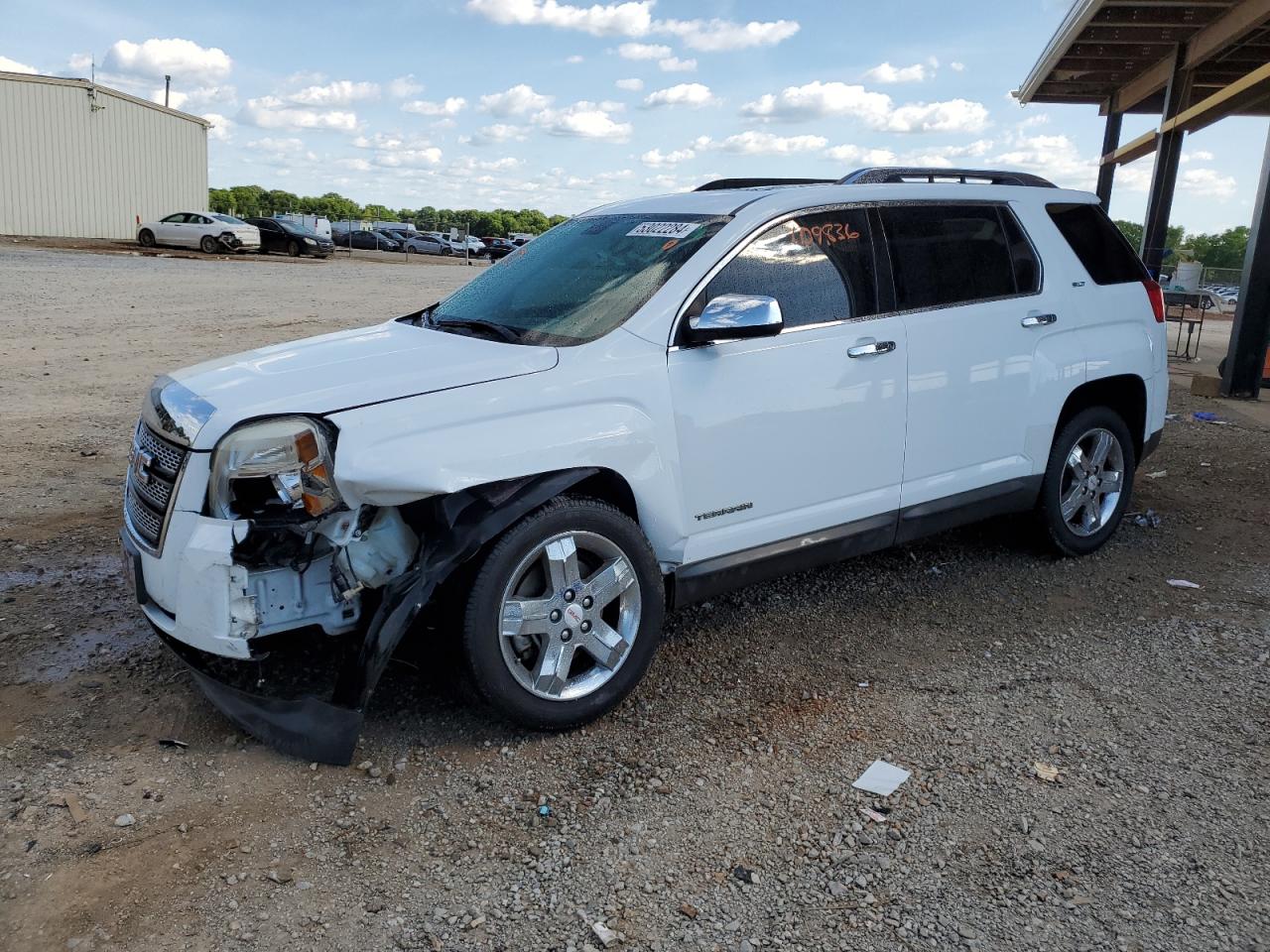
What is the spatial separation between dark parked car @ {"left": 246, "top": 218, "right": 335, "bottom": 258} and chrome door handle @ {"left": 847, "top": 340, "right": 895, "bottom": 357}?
34.3m

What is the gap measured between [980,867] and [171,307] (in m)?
16.7

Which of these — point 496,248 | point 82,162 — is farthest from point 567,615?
point 496,248

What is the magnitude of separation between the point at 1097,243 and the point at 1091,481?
125cm

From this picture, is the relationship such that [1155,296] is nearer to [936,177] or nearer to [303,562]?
[936,177]

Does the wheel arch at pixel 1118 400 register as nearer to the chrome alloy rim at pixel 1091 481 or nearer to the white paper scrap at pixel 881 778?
the chrome alloy rim at pixel 1091 481

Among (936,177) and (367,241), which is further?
(367,241)

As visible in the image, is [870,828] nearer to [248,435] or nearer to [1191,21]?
[248,435]

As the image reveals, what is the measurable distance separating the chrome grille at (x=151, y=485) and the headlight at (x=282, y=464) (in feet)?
0.57

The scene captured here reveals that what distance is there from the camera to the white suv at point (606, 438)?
3379 millimetres

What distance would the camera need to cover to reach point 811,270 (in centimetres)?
432

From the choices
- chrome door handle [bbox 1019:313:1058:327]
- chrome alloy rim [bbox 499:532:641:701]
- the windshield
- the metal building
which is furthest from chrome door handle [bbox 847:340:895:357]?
the metal building

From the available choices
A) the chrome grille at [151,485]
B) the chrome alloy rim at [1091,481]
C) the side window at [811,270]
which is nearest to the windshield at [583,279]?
the side window at [811,270]

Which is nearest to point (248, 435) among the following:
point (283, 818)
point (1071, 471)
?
point (283, 818)

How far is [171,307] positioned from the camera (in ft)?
55.3
